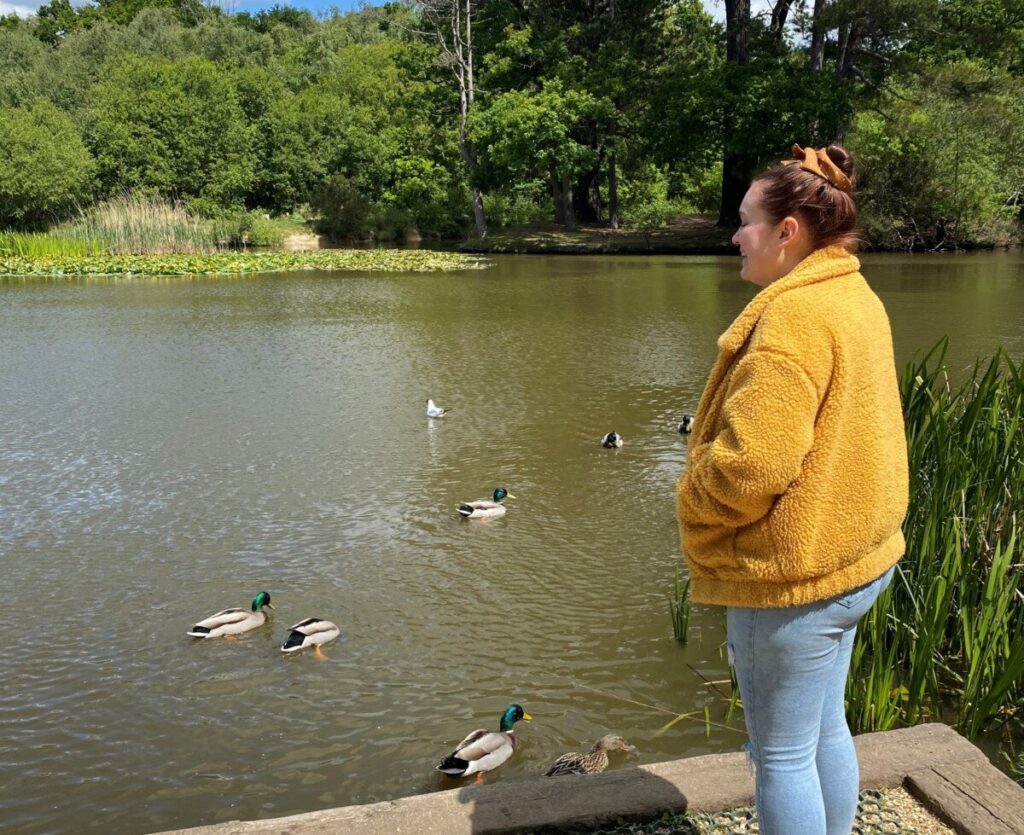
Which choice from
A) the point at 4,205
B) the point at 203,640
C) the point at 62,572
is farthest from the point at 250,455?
the point at 4,205

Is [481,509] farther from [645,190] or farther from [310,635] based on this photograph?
[645,190]

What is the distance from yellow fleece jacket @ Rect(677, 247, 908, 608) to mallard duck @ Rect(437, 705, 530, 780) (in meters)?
2.03

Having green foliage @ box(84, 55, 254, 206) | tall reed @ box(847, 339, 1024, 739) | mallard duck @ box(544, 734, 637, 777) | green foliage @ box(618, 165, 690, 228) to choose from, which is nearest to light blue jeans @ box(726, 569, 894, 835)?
tall reed @ box(847, 339, 1024, 739)

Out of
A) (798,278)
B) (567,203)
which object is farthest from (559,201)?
(798,278)

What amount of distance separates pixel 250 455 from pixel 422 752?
15.2 feet

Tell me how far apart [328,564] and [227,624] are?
106cm

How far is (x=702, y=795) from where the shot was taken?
106 inches

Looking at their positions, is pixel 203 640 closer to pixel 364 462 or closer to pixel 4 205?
pixel 364 462

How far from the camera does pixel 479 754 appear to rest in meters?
3.74

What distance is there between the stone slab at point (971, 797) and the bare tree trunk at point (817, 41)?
1152 inches

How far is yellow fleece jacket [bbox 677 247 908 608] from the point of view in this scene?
73.0 inches

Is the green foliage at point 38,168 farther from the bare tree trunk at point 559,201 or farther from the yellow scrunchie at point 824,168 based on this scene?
the yellow scrunchie at point 824,168

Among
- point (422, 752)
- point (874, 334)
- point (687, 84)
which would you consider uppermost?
point (687, 84)

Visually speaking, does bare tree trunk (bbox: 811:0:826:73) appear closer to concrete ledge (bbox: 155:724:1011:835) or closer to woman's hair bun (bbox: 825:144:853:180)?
concrete ledge (bbox: 155:724:1011:835)
